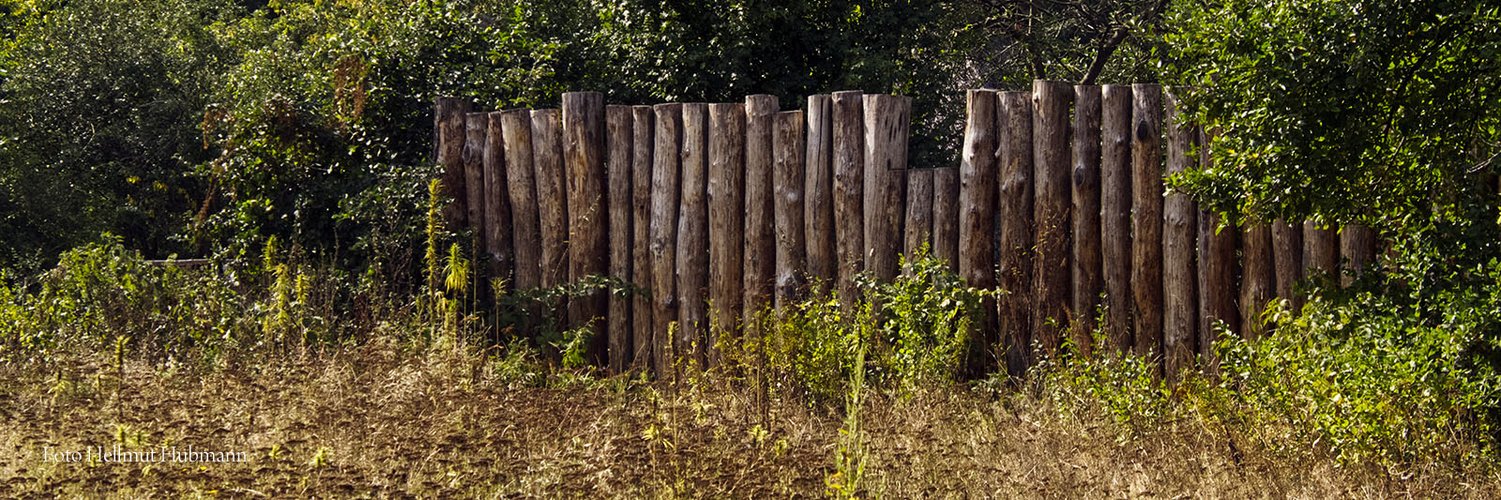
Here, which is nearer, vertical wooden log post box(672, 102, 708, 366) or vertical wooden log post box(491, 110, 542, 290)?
vertical wooden log post box(672, 102, 708, 366)

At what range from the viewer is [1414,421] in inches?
206

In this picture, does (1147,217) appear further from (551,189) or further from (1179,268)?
(551,189)

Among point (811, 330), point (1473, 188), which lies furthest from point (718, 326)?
point (1473, 188)

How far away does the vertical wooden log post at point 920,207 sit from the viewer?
282 inches

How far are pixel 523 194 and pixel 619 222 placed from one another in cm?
62

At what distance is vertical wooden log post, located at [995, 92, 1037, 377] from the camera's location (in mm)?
6879

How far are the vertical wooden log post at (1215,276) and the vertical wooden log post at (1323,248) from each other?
345 mm

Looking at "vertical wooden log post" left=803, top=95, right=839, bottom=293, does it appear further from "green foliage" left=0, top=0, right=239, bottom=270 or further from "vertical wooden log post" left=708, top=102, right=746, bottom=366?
"green foliage" left=0, top=0, right=239, bottom=270

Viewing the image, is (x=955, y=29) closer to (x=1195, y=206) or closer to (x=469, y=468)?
(x=1195, y=206)

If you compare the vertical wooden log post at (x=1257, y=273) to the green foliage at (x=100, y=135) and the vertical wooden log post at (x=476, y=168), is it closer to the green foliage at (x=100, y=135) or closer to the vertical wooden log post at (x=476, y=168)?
the vertical wooden log post at (x=476, y=168)

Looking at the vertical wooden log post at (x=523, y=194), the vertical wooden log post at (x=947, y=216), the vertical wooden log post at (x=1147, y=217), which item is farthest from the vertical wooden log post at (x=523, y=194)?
the vertical wooden log post at (x=1147, y=217)

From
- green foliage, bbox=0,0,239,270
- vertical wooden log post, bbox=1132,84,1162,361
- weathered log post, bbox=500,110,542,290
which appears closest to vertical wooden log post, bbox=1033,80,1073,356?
vertical wooden log post, bbox=1132,84,1162,361

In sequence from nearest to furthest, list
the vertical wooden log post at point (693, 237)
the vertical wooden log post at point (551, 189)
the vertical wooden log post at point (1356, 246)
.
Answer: the vertical wooden log post at point (1356, 246) < the vertical wooden log post at point (693, 237) < the vertical wooden log post at point (551, 189)

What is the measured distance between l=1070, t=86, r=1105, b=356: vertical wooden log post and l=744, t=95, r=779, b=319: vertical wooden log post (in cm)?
154
